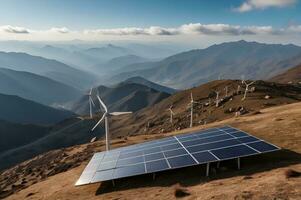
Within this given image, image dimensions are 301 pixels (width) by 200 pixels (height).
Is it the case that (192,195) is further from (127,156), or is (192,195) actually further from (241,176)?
(127,156)

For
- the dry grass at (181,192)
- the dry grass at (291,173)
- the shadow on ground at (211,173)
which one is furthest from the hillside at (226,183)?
the dry grass at (291,173)

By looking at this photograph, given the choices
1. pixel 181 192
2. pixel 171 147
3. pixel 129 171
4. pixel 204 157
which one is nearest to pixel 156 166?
pixel 129 171

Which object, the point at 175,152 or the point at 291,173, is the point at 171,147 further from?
the point at 291,173

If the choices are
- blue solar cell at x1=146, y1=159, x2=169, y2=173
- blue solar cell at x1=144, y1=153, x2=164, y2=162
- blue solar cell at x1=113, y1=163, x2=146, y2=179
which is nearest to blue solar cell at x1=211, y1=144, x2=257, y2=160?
blue solar cell at x1=146, y1=159, x2=169, y2=173

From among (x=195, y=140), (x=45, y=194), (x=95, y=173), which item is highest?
(x=195, y=140)

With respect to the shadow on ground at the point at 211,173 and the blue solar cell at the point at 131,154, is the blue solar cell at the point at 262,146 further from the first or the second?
the blue solar cell at the point at 131,154

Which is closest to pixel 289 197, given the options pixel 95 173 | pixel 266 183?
pixel 266 183
